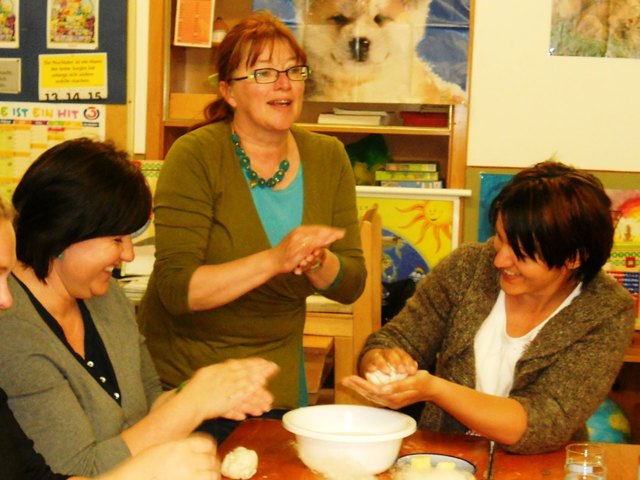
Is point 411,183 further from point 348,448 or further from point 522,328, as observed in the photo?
point 348,448

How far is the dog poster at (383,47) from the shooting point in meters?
3.53

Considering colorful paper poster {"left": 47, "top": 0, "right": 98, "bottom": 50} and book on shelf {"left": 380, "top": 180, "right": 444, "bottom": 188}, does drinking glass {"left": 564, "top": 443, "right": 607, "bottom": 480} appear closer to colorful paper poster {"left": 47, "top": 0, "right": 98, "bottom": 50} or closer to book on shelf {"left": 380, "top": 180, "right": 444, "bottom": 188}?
book on shelf {"left": 380, "top": 180, "right": 444, "bottom": 188}

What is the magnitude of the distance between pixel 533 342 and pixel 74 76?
96.4 inches

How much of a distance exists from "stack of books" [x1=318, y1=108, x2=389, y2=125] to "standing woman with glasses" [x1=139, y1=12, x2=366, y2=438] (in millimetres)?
1377

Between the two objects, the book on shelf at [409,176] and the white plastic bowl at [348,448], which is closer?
the white plastic bowl at [348,448]

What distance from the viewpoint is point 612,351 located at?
1.93 m

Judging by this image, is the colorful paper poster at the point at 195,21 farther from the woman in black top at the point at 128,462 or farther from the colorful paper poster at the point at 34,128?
the woman in black top at the point at 128,462

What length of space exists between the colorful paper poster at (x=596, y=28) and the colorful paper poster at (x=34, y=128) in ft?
5.95

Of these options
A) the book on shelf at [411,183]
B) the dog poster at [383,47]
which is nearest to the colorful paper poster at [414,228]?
the book on shelf at [411,183]

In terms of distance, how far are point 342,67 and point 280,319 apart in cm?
169

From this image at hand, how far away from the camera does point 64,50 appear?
3.73 metres

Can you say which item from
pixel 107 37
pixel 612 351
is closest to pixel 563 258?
pixel 612 351

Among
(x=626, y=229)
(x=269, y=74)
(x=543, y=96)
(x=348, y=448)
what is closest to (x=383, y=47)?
(x=543, y=96)

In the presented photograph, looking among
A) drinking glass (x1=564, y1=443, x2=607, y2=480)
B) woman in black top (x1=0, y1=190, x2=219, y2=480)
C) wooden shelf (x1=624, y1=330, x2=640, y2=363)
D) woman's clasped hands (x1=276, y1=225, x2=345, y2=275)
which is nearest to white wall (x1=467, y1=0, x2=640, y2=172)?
wooden shelf (x1=624, y1=330, x2=640, y2=363)
